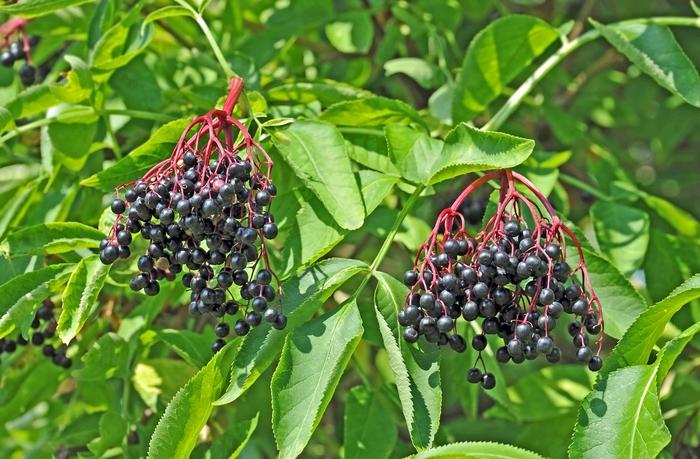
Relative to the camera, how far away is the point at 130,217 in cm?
156

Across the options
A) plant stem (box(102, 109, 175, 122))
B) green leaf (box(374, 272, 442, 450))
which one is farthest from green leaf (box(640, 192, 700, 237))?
plant stem (box(102, 109, 175, 122))

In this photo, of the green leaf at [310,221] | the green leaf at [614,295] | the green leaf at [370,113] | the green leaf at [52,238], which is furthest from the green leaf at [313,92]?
the green leaf at [614,295]

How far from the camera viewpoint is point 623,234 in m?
2.12

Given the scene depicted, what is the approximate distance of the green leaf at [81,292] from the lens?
1656 mm

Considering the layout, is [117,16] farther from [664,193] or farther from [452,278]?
[664,193]

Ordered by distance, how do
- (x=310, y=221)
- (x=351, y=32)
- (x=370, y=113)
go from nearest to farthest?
(x=310, y=221) → (x=370, y=113) → (x=351, y=32)

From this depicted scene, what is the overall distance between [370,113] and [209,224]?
Result: 0.54 metres

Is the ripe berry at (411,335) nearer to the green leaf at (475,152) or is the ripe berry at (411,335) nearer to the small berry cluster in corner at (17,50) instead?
the green leaf at (475,152)

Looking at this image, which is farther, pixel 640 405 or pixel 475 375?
pixel 475 375

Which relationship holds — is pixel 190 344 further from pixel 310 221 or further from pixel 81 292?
pixel 310 221

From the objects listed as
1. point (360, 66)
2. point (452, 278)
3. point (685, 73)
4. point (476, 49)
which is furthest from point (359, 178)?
point (360, 66)

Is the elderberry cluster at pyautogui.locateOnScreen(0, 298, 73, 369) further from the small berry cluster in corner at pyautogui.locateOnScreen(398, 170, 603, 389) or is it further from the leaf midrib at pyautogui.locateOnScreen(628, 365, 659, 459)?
the leaf midrib at pyautogui.locateOnScreen(628, 365, 659, 459)

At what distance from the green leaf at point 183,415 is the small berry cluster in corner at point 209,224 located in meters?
0.09

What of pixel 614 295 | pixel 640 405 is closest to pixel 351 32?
pixel 614 295
